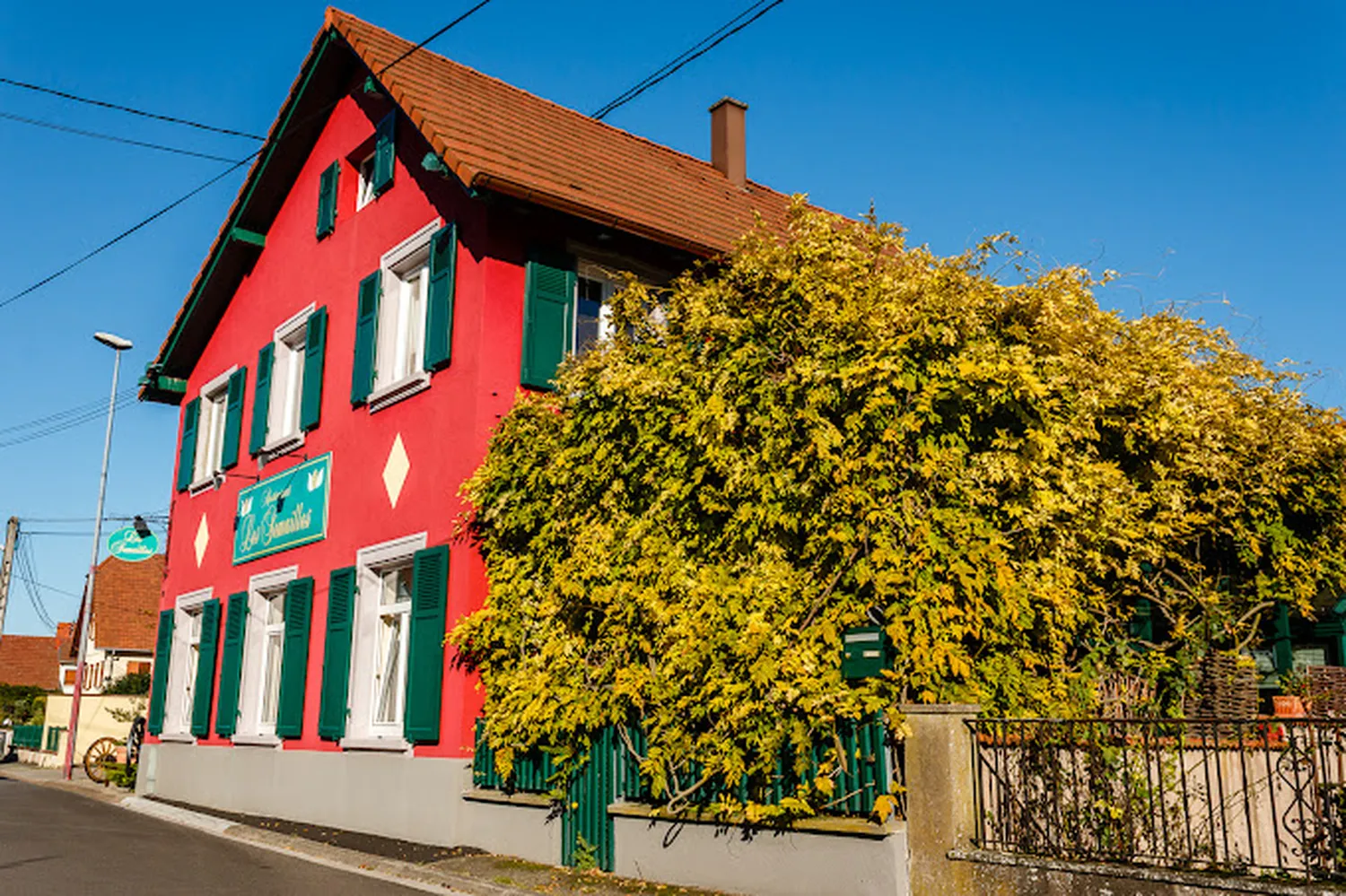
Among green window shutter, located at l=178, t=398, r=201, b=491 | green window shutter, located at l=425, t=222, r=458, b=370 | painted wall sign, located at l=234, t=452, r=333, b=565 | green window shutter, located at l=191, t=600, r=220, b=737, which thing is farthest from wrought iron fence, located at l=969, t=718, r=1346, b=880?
green window shutter, located at l=178, t=398, r=201, b=491

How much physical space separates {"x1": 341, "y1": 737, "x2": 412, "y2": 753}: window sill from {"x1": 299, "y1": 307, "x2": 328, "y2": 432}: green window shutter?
166 inches

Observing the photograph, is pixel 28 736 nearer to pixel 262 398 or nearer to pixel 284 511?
pixel 262 398

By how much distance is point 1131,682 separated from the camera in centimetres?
921

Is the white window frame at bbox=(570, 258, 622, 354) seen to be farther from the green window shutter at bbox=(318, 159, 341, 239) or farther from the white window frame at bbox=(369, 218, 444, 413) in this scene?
the green window shutter at bbox=(318, 159, 341, 239)

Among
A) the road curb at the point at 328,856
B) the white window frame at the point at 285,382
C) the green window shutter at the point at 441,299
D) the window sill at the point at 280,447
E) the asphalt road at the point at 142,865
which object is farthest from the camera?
the white window frame at the point at 285,382

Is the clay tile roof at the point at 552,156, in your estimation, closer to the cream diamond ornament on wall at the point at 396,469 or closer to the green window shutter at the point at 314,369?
the cream diamond ornament on wall at the point at 396,469

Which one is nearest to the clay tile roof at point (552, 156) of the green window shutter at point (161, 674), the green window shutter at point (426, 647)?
the green window shutter at point (426, 647)

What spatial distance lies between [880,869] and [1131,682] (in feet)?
10.9

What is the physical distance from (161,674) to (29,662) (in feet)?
171

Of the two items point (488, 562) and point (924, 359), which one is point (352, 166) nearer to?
point (488, 562)

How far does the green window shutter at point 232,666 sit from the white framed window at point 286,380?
2160 mm

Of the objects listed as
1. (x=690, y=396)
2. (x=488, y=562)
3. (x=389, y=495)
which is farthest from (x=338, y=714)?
(x=690, y=396)

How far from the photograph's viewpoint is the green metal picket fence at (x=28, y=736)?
3741 centimetres

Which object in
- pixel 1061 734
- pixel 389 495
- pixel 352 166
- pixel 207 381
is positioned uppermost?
pixel 352 166
